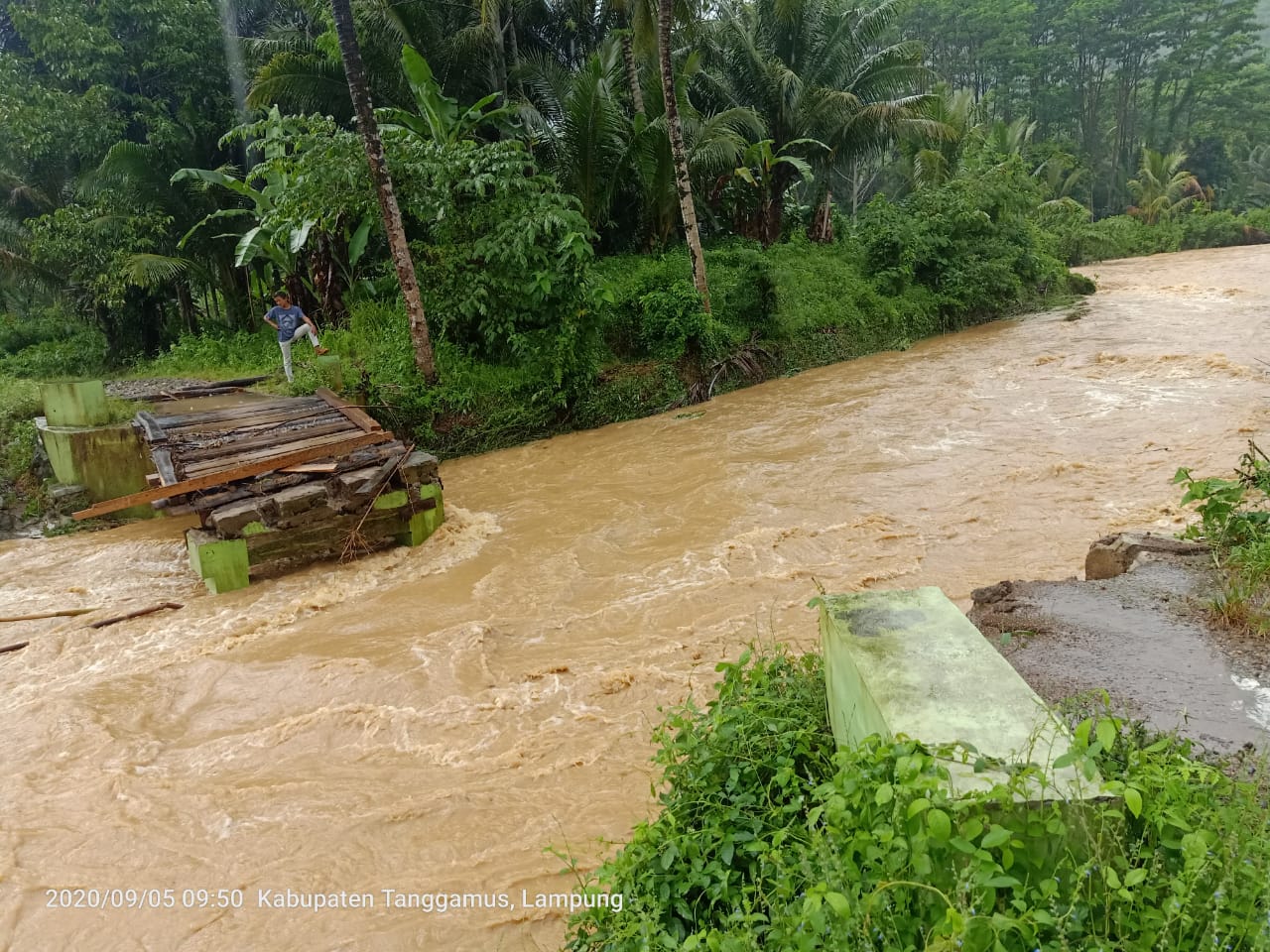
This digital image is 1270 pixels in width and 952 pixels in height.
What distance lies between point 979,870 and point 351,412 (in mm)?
8625

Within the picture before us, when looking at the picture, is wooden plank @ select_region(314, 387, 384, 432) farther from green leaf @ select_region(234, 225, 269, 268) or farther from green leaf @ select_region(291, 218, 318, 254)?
green leaf @ select_region(234, 225, 269, 268)

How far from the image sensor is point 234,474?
7.42 meters

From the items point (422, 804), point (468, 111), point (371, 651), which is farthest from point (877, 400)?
point (422, 804)

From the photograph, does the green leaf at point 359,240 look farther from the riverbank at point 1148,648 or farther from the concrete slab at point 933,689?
the concrete slab at point 933,689

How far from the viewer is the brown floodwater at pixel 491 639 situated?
3727 mm

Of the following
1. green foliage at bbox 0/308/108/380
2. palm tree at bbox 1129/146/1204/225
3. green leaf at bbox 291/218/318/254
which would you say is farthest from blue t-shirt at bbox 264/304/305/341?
palm tree at bbox 1129/146/1204/225

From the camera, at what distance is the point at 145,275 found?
1398 centimetres

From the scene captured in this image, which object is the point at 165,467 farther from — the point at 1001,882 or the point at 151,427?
the point at 1001,882

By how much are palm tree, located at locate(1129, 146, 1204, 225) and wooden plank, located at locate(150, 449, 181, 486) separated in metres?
38.1

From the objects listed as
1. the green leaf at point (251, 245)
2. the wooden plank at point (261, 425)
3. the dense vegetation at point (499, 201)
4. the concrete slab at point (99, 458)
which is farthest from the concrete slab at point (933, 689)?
the green leaf at point (251, 245)

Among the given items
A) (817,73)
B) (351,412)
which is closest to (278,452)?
(351,412)

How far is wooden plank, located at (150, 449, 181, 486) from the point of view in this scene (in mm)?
7320

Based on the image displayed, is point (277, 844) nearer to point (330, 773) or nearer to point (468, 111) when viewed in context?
point (330, 773)

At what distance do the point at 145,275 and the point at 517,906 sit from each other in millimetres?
14241
